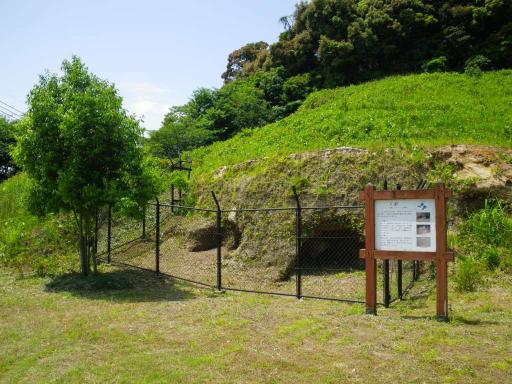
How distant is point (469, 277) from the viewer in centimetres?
867

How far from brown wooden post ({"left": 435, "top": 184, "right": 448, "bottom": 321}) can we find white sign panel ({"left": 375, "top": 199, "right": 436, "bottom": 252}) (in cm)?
8

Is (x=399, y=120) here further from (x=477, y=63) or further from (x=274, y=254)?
(x=477, y=63)

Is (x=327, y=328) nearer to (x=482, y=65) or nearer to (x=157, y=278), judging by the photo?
(x=157, y=278)

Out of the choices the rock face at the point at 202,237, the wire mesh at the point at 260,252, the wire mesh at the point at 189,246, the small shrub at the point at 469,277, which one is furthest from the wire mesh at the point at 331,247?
the rock face at the point at 202,237

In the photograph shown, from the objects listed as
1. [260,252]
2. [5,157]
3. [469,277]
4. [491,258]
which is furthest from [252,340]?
[5,157]

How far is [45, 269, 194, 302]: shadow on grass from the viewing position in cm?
952

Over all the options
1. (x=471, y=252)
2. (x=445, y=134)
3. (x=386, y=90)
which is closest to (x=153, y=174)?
(x=471, y=252)

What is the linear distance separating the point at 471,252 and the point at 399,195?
3645mm

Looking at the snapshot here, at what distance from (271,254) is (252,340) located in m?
5.31

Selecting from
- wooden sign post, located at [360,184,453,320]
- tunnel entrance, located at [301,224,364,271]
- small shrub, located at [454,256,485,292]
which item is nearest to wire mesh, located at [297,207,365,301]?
tunnel entrance, located at [301,224,364,271]

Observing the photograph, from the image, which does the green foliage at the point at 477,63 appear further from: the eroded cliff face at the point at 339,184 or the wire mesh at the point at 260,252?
the wire mesh at the point at 260,252

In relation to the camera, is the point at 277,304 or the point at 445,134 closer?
the point at 277,304

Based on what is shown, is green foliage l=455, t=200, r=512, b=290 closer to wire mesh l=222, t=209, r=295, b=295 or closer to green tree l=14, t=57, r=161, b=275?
wire mesh l=222, t=209, r=295, b=295

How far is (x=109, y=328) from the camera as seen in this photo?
7031 mm
